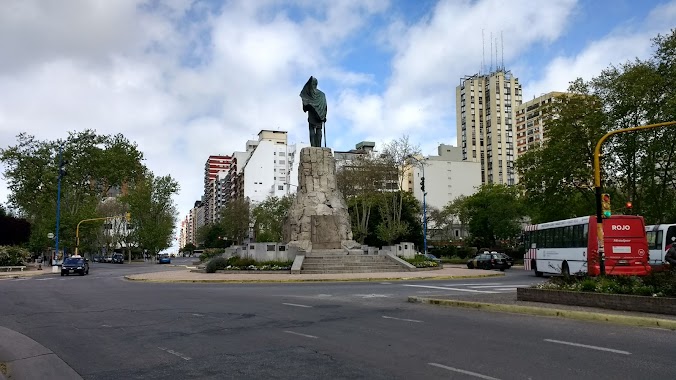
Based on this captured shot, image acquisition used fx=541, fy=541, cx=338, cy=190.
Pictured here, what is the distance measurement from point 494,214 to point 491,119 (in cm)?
6760

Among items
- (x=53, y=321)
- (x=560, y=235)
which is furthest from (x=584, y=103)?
(x=53, y=321)

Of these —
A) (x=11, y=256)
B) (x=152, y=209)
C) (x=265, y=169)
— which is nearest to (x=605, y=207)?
(x=11, y=256)

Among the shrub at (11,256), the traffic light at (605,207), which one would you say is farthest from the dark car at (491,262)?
the shrub at (11,256)

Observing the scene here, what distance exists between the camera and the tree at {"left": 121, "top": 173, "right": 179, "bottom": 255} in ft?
260

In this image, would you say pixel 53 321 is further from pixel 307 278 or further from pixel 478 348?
pixel 307 278

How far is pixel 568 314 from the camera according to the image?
12.1 meters

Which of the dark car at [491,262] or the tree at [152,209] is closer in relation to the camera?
the dark car at [491,262]

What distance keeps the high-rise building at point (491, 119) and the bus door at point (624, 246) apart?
106 meters

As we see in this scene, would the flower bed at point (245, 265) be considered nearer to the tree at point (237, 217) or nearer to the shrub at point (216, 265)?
the shrub at point (216, 265)

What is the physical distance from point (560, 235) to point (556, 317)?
16.2 metres

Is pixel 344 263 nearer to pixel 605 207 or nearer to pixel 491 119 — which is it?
pixel 605 207

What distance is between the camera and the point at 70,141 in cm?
6062

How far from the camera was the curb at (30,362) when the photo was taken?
287 inches

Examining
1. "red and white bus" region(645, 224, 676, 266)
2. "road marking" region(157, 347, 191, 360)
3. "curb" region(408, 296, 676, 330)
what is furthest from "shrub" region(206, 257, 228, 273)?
"road marking" region(157, 347, 191, 360)
